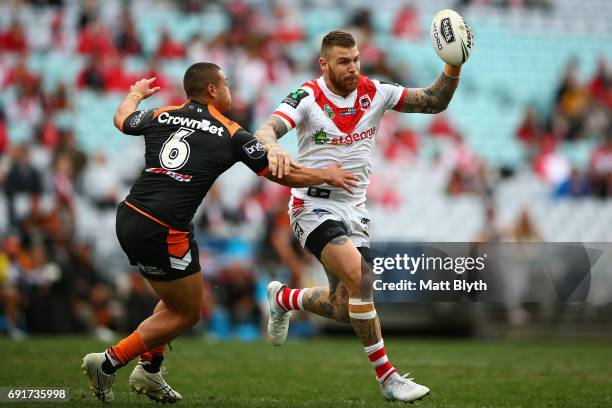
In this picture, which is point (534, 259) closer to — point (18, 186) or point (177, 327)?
point (177, 327)

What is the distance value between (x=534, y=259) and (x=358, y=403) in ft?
21.3

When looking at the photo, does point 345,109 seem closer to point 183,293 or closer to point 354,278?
point 354,278

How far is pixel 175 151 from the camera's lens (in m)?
7.09

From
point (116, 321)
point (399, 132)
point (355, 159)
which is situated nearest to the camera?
point (355, 159)

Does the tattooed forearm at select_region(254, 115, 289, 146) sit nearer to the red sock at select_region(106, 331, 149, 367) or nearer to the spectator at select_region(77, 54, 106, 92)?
the red sock at select_region(106, 331, 149, 367)

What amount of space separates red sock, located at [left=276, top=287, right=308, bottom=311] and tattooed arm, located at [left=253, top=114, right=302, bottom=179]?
62.5 inches

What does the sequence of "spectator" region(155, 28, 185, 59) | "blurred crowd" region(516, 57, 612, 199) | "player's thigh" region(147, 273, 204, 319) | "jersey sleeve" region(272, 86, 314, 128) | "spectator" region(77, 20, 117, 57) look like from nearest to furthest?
"player's thigh" region(147, 273, 204, 319) → "jersey sleeve" region(272, 86, 314, 128) → "blurred crowd" region(516, 57, 612, 199) → "spectator" region(77, 20, 117, 57) → "spectator" region(155, 28, 185, 59)

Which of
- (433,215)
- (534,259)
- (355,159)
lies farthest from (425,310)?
(355,159)

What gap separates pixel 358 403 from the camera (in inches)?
300

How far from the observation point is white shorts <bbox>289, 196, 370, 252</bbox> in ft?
25.8

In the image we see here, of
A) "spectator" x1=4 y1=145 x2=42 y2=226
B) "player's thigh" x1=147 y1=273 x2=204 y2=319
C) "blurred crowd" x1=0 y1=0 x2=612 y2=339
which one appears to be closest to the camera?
"player's thigh" x1=147 y1=273 x2=204 y2=319

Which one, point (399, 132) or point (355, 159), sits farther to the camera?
point (399, 132)

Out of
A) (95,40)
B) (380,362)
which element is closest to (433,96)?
(380,362)

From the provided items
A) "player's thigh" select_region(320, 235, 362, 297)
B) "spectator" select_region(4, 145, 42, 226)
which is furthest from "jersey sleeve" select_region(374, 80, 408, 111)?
"spectator" select_region(4, 145, 42, 226)
